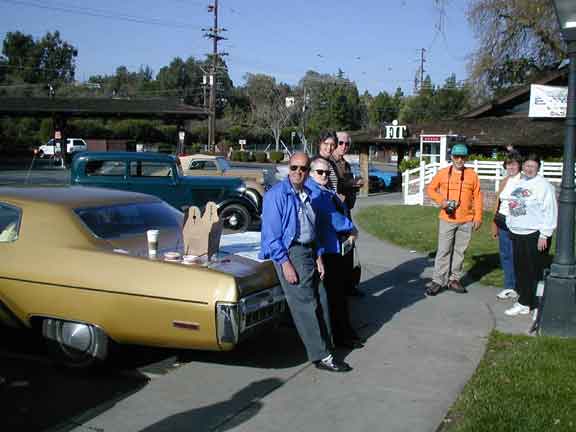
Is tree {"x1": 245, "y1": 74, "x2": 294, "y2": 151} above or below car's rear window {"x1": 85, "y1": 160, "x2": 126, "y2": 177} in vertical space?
above

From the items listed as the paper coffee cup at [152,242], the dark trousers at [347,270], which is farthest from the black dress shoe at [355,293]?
the paper coffee cup at [152,242]

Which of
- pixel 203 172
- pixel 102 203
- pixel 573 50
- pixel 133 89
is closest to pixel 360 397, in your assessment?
pixel 102 203

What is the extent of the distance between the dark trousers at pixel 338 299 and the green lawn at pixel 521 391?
123 cm

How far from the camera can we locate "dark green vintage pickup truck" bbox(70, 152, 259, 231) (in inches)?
509

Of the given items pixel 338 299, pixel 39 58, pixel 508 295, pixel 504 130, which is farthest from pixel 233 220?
pixel 39 58

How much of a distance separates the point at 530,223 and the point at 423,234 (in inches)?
269

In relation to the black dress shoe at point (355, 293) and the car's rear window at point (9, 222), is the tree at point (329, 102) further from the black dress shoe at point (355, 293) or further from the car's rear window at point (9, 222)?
the car's rear window at point (9, 222)

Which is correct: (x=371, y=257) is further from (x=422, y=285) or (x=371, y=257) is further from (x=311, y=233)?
(x=311, y=233)

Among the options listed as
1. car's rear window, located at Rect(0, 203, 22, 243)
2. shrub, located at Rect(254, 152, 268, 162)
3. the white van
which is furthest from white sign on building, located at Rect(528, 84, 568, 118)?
the white van

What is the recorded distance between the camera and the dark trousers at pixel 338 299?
5699mm

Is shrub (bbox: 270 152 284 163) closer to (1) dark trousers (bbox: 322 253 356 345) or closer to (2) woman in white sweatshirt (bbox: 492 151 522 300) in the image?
(2) woman in white sweatshirt (bbox: 492 151 522 300)

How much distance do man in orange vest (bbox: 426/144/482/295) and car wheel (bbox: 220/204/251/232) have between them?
6446mm

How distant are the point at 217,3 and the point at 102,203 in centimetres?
4597

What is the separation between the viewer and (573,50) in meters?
6.22
